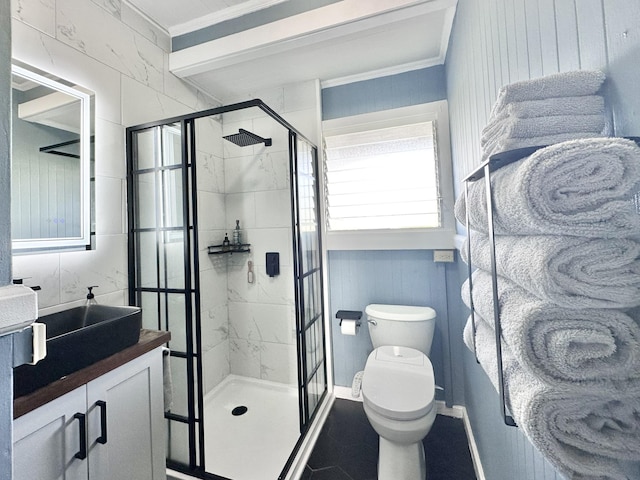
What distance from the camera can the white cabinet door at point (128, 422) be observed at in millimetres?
957

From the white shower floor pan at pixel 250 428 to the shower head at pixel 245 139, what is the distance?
6.65 ft

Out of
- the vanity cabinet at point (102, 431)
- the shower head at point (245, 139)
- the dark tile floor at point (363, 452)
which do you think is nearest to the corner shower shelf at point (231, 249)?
the shower head at point (245, 139)

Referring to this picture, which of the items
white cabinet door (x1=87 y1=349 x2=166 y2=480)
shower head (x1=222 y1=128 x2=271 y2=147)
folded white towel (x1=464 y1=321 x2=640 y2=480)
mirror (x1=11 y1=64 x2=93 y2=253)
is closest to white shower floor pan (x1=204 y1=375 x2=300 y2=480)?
white cabinet door (x1=87 y1=349 x2=166 y2=480)

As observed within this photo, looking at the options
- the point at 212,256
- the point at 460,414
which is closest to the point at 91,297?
the point at 212,256

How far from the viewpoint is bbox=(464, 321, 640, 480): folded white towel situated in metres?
0.35

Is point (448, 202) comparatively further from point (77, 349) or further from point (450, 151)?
point (77, 349)

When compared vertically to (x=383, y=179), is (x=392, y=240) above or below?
below

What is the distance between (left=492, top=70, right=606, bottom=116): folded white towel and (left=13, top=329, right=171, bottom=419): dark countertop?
1406 millimetres

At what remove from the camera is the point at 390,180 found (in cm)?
198

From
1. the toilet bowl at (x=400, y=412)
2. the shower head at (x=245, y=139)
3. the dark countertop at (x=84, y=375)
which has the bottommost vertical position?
the toilet bowl at (x=400, y=412)

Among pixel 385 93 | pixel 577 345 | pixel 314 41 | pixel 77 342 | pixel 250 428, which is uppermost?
pixel 314 41

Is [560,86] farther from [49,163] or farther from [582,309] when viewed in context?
[49,163]

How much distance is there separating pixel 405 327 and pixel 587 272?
1544mm

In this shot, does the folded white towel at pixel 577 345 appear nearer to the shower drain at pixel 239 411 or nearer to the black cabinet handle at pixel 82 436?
the black cabinet handle at pixel 82 436
